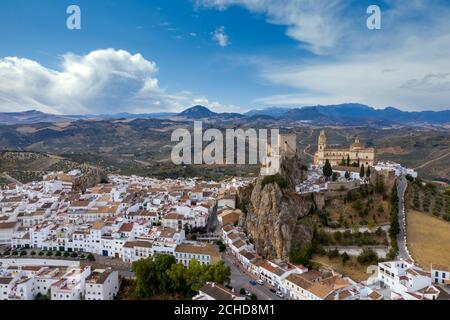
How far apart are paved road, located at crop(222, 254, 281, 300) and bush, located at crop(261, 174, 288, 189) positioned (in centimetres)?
609

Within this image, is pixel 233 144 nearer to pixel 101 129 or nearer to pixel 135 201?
pixel 135 201

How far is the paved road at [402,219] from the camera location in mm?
22141

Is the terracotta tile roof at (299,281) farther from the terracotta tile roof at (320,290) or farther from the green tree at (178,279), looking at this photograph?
the green tree at (178,279)

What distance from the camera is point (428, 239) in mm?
23438

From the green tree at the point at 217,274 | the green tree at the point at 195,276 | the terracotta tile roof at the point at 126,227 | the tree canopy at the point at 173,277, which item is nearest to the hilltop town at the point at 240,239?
the terracotta tile roof at the point at 126,227

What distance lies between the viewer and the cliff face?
24.4m

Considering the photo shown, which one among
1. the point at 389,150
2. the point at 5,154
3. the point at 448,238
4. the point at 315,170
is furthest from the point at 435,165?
the point at 5,154

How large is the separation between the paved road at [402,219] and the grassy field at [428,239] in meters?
0.34

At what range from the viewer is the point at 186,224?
2878 centimetres

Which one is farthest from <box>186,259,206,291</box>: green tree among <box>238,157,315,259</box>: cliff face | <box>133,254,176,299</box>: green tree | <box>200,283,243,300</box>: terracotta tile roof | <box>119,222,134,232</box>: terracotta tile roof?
<box>119,222,134,232</box>: terracotta tile roof

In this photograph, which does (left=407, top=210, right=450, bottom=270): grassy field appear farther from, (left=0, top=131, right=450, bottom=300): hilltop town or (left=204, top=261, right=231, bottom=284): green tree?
(left=204, top=261, right=231, bottom=284): green tree

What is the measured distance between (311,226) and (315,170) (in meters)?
11.8

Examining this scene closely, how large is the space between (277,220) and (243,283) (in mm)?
5328

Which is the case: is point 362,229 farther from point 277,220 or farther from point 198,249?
point 198,249
